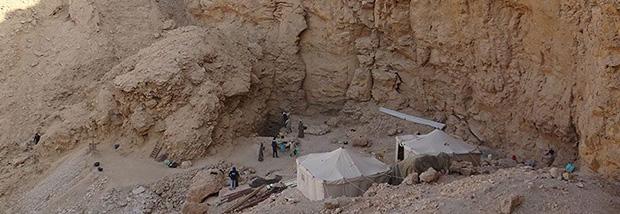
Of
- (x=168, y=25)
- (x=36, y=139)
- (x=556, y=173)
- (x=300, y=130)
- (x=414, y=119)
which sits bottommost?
(x=300, y=130)

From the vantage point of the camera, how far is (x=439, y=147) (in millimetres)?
17484

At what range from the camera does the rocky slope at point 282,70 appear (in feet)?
54.3

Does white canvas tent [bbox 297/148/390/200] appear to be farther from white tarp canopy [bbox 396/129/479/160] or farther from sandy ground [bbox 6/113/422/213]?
sandy ground [bbox 6/113/422/213]

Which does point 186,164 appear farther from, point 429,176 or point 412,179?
point 429,176

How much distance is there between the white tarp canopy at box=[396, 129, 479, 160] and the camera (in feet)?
57.0

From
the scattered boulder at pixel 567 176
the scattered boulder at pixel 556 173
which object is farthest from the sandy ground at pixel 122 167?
the scattered boulder at pixel 567 176

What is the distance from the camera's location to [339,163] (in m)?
15.8

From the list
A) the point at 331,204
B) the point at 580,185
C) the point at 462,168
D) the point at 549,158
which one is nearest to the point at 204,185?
the point at 331,204

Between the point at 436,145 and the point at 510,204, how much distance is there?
629cm

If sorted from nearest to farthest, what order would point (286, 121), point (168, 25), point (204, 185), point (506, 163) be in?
point (506, 163) < point (204, 185) < point (286, 121) < point (168, 25)

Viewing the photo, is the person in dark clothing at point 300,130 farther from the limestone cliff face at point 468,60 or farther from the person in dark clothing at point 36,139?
the person in dark clothing at point 36,139

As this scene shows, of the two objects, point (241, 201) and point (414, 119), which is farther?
point (414, 119)

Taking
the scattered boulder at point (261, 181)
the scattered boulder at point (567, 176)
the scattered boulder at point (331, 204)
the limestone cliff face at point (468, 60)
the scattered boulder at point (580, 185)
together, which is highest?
the limestone cliff face at point (468, 60)

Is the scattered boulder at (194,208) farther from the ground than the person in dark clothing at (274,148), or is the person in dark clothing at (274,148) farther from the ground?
the person in dark clothing at (274,148)
